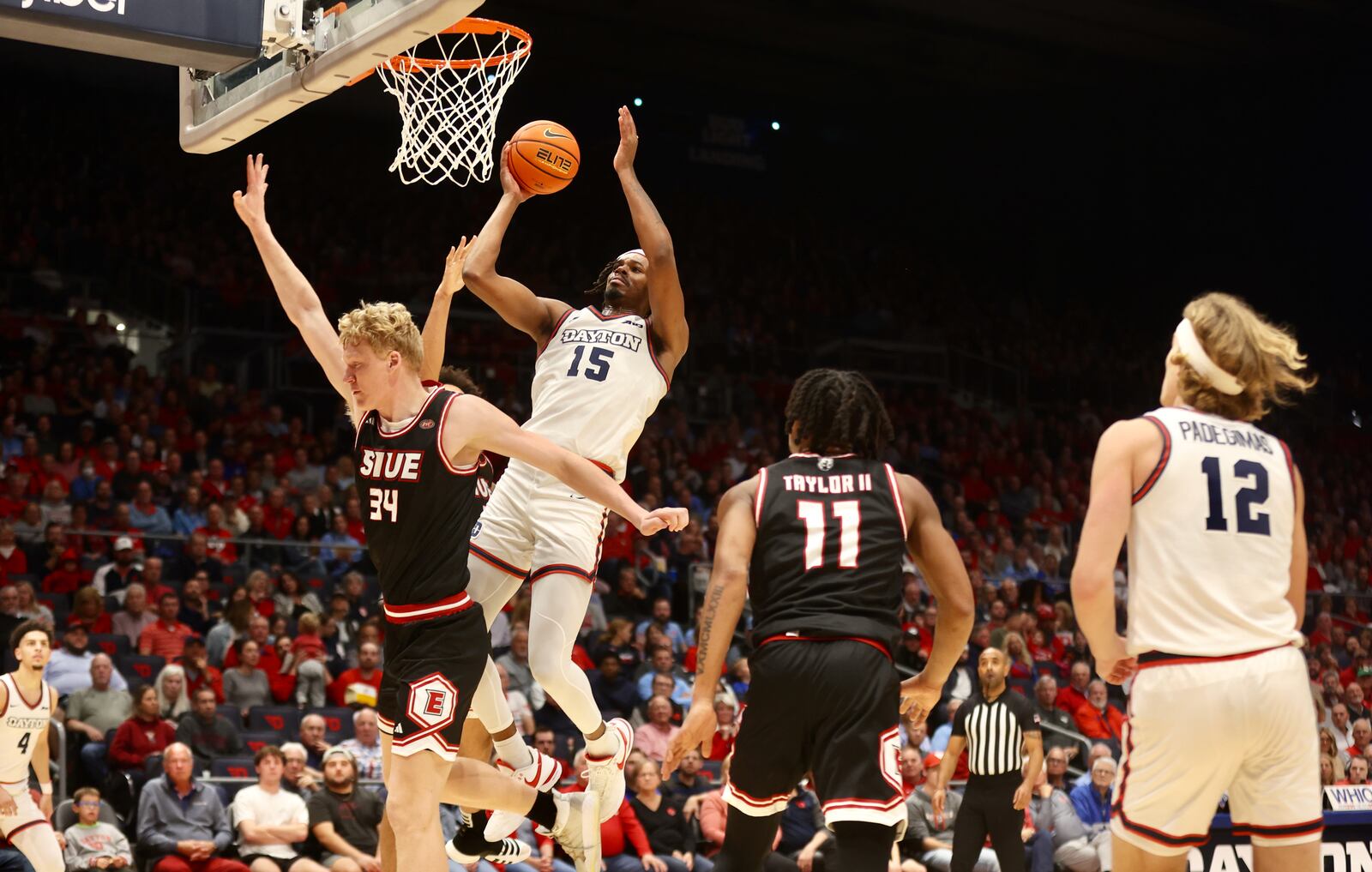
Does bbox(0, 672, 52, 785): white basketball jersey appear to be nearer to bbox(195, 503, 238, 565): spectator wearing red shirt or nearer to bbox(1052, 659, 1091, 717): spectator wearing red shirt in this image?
bbox(195, 503, 238, 565): spectator wearing red shirt

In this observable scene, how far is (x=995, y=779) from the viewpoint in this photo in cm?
1082

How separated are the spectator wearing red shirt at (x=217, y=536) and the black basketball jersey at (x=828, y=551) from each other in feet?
35.9

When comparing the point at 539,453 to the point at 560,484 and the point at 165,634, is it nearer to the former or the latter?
the point at 560,484

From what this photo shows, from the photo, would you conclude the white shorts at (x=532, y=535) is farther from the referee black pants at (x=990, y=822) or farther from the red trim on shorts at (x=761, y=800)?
the referee black pants at (x=990, y=822)

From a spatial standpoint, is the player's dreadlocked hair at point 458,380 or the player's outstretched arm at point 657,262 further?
the player's dreadlocked hair at point 458,380

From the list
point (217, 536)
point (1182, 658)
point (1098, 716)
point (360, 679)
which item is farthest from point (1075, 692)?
point (1182, 658)

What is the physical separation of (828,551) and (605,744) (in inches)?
83.8

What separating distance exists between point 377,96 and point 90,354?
8205mm

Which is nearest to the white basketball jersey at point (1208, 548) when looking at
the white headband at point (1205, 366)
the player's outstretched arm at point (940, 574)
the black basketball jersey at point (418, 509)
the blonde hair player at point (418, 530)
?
the white headband at point (1205, 366)

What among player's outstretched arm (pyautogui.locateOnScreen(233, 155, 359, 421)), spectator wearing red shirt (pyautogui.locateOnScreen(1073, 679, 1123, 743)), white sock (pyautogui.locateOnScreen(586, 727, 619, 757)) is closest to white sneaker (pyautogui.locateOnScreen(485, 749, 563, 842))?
white sock (pyautogui.locateOnScreen(586, 727, 619, 757))

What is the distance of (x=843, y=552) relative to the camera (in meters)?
5.34

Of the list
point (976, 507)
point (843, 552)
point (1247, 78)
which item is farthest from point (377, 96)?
point (843, 552)

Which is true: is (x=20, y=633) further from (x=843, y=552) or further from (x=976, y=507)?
(x=976, y=507)

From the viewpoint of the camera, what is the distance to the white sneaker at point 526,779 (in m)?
6.82
